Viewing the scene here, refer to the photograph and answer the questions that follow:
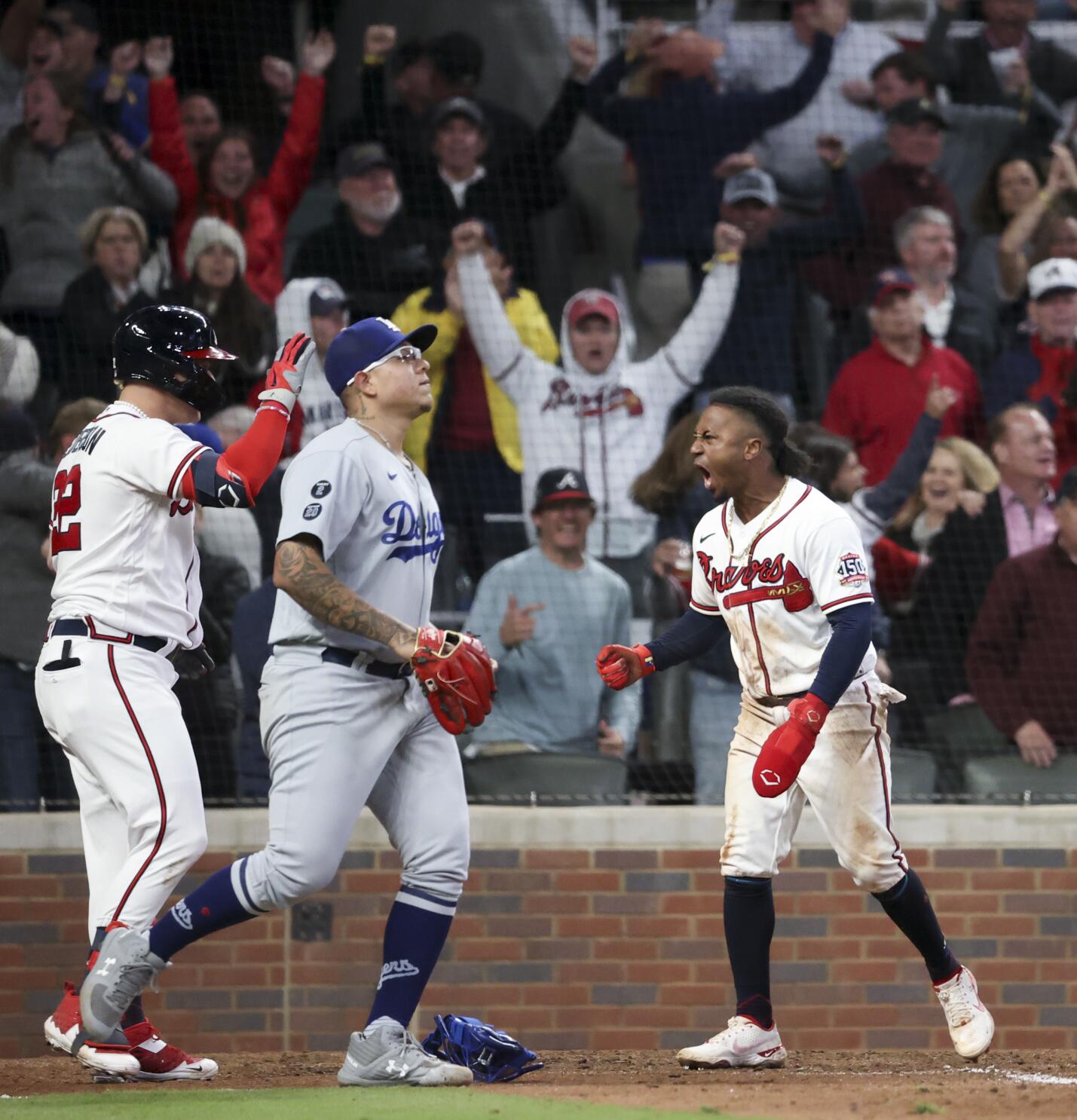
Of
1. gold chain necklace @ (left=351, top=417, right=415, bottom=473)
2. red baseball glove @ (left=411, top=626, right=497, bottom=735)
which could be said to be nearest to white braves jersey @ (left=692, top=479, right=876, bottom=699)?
red baseball glove @ (left=411, top=626, right=497, bottom=735)

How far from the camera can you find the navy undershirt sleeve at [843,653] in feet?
12.9

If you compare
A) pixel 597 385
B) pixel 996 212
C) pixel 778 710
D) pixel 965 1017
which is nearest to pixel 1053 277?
pixel 996 212

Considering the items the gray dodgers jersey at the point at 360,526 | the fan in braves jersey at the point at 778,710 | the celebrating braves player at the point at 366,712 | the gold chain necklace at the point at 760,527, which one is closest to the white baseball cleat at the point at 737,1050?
the fan in braves jersey at the point at 778,710

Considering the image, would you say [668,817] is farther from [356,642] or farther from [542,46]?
[542,46]

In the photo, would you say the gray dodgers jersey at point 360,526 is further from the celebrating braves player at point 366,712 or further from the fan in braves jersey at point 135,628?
the fan in braves jersey at point 135,628

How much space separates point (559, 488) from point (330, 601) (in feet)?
8.52

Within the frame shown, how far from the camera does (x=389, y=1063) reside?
3.82 metres

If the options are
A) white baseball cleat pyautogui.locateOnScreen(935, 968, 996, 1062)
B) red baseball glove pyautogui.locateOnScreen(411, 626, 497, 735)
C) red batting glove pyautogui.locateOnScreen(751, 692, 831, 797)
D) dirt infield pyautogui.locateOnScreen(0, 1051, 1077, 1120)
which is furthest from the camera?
white baseball cleat pyautogui.locateOnScreen(935, 968, 996, 1062)

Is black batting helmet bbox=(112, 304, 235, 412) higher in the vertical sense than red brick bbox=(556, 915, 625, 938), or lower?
higher

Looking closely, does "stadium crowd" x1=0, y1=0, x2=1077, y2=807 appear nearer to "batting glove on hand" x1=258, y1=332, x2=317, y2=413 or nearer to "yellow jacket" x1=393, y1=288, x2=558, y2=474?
"yellow jacket" x1=393, y1=288, x2=558, y2=474

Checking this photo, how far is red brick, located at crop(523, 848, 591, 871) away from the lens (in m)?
5.78

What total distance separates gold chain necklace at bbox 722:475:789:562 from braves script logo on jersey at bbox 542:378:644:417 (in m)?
2.52

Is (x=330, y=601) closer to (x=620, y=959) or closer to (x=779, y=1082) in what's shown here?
(x=779, y=1082)

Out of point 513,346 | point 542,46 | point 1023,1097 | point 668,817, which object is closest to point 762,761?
point 1023,1097
